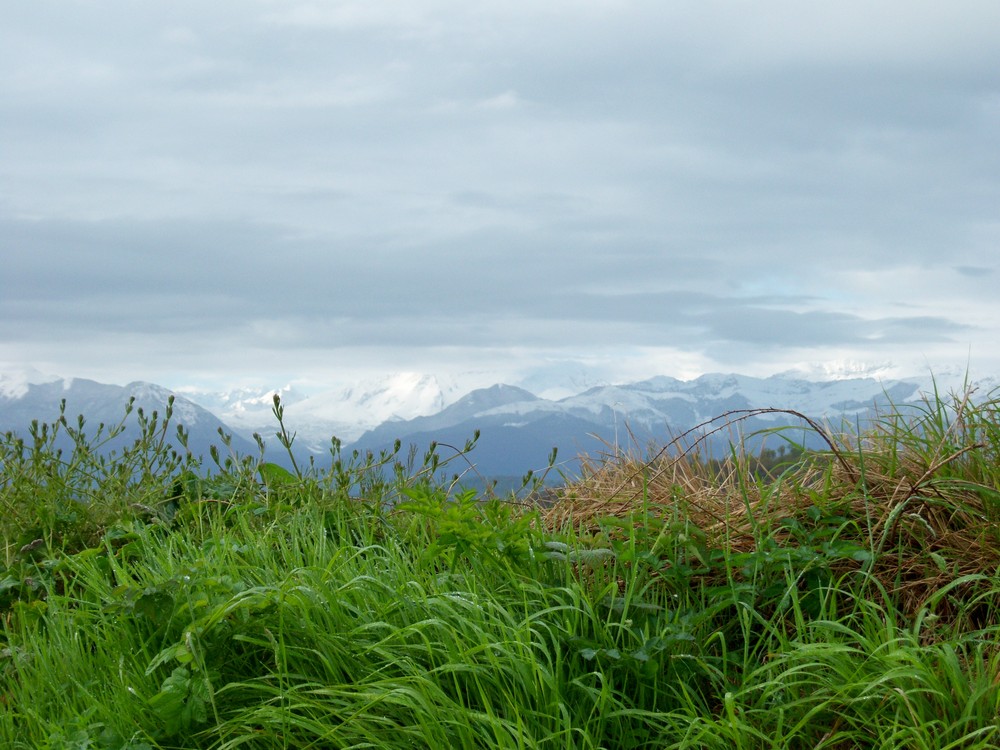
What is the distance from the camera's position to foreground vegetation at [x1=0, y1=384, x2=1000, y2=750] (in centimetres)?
315

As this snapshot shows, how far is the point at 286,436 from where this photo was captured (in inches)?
225

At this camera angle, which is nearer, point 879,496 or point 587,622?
point 587,622

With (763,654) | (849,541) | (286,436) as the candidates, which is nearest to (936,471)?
(849,541)

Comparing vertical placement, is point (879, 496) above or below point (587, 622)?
above

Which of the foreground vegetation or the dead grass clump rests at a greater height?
the dead grass clump

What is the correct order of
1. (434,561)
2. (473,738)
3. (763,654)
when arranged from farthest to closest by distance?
(434,561) < (763,654) < (473,738)

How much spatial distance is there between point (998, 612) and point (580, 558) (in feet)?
Answer: 5.70

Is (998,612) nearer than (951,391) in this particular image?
Yes

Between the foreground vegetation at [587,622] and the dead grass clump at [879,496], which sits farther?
the dead grass clump at [879,496]

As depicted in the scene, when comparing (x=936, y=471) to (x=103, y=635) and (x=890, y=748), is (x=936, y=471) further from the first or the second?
(x=103, y=635)

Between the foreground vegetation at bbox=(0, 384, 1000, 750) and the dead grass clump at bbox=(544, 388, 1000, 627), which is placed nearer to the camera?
the foreground vegetation at bbox=(0, 384, 1000, 750)

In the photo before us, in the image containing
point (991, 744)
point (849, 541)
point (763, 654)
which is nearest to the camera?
point (991, 744)

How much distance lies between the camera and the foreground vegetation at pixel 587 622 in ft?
10.3

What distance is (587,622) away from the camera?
3.52 meters
